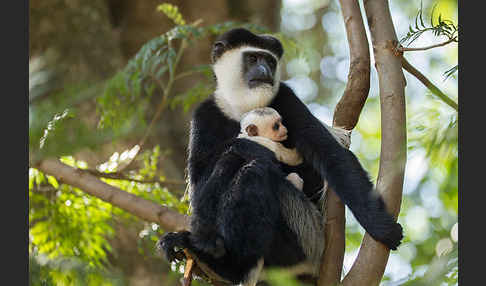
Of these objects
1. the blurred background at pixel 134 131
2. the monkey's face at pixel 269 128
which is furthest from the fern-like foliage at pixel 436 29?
the monkey's face at pixel 269 128

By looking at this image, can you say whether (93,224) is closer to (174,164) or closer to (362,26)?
(174,164)

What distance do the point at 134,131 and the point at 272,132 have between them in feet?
9.23

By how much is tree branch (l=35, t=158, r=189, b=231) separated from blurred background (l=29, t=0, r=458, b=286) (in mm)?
302

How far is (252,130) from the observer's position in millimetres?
3537

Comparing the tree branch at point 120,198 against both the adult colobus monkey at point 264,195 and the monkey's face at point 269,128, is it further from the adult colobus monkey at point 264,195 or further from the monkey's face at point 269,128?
the monkey's face at point 269,128

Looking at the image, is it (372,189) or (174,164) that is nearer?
(372,189)

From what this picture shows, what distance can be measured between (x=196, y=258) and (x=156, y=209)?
80 centimetres

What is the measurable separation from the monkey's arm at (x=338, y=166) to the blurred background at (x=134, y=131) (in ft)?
0.82

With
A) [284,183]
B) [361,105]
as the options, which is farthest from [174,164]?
[361,105]

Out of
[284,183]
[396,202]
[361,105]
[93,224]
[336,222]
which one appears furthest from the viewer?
[93,224]

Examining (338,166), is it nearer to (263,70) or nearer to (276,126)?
(276,126)

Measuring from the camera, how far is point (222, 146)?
138 inches

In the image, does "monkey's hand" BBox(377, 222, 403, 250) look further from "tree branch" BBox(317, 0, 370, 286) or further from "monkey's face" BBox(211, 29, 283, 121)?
"monkey's face" BBox(211, 29, 283, 121)

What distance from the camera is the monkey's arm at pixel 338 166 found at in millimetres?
2572
